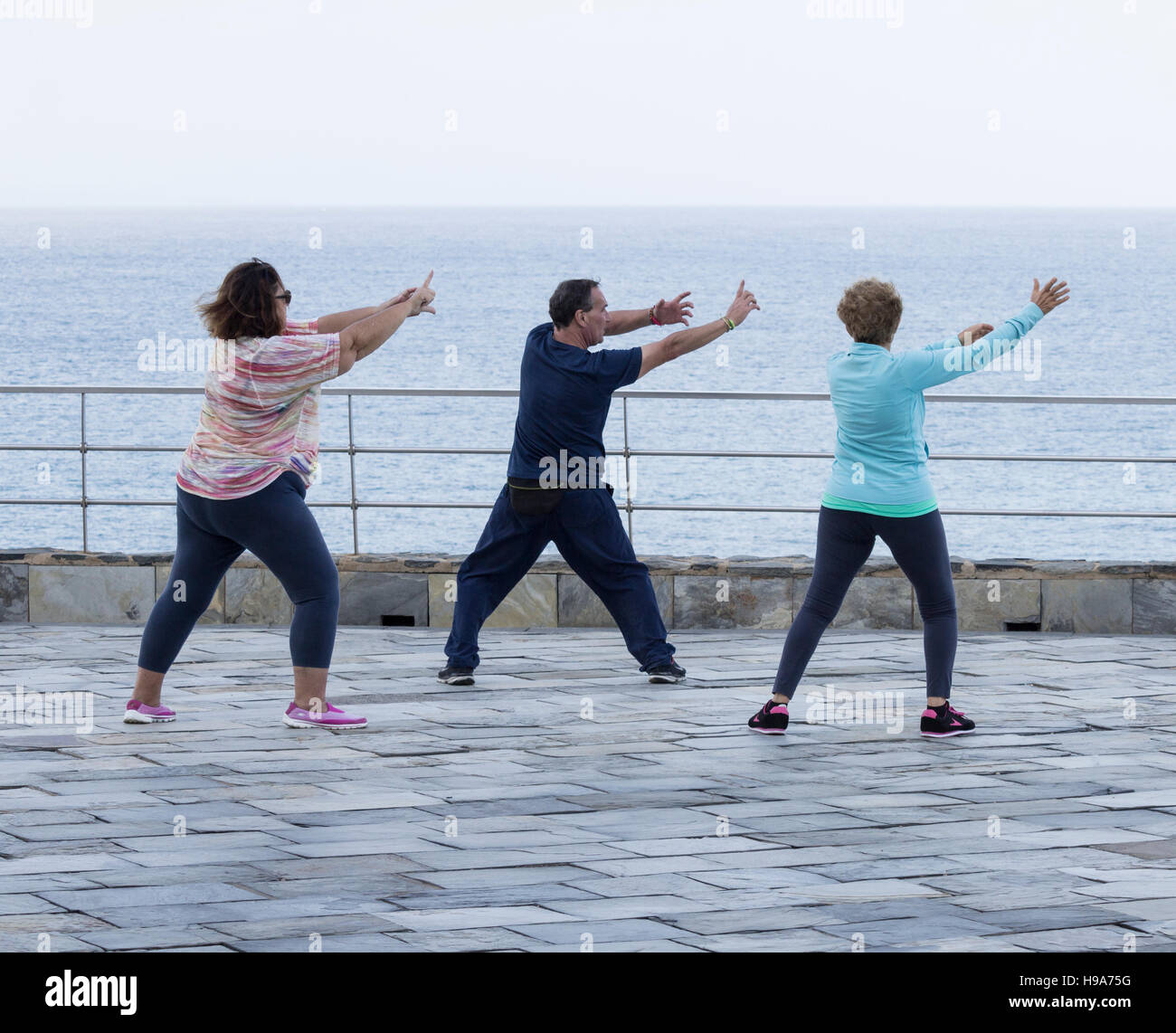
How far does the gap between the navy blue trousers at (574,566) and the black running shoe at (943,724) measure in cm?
145

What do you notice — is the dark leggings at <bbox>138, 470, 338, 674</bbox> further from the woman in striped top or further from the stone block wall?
the stone block wall

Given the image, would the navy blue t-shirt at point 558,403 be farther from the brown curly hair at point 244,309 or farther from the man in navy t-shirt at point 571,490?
the brown curly hair at point 244,309

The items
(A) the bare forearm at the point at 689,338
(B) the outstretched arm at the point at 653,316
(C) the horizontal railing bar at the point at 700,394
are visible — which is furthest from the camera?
(C) the horizontal railing bar at the point at 700,394

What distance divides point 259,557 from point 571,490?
1513mm

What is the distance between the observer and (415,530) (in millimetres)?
41656

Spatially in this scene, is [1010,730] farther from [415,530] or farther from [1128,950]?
[415,530]

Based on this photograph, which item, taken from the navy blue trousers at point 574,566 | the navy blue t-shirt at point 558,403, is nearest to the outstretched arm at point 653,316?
the navy blue t-shirt at point 558,403

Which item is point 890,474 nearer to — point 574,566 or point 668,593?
point 574,566

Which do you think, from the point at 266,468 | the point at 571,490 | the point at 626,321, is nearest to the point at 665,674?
the point at 571,490

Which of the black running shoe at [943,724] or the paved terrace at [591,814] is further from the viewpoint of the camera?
the black running shoe at [943,724]

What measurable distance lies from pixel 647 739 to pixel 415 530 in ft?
115

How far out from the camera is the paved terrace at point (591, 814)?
4383mm
